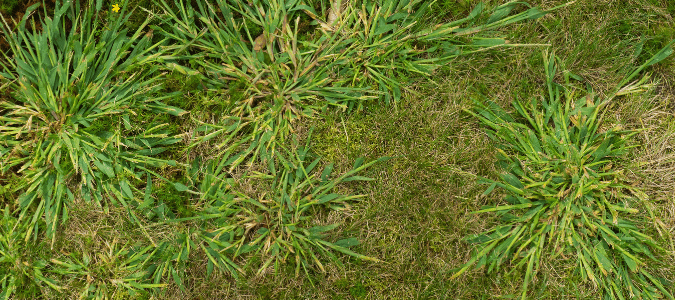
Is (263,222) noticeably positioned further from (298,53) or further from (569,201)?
(569,201)

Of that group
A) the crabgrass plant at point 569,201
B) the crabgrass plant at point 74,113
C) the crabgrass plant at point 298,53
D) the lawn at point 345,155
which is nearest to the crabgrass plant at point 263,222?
the lawn at point 345,155

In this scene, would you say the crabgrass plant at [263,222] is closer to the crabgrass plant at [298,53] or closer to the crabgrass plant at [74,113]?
the crabgrass plant at [298,53]

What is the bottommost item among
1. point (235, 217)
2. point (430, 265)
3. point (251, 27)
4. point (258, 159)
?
point (430, 265)

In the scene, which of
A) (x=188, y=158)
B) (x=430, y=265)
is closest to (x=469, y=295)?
(x=430, y=265)

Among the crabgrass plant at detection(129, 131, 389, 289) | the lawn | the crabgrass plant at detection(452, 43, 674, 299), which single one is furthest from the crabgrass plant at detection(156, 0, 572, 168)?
the crabgrass plant at detection(452, 43, 674, 299)

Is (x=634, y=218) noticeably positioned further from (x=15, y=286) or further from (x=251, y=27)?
(x=15, y=286)

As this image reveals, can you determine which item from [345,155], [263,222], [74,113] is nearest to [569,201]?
[345,155]

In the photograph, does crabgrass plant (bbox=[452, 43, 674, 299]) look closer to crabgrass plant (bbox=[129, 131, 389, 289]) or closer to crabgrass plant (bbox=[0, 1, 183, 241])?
crabgrass plant (bbox=[129, 131, 389, 289])
